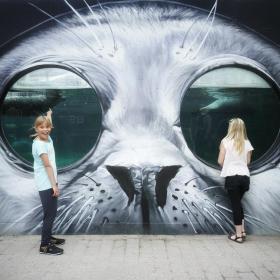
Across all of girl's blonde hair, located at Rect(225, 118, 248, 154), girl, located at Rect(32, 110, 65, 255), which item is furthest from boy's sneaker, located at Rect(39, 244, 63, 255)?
girl's blonde hair, located at Rect(225, 118, 248, 154)

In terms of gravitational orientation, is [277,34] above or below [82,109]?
above

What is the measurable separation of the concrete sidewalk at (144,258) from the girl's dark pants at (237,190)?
0.37 meters

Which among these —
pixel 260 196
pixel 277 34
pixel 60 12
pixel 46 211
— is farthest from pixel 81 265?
pixel 277 34

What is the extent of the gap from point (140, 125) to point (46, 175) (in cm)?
148

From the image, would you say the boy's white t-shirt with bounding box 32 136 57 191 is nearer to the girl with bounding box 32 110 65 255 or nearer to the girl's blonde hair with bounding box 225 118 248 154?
the girl with bounding box 32 110 65 255

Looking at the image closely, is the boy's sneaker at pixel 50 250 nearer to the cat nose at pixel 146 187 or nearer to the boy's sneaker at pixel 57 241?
the boy's sneaker at pixel 57 241

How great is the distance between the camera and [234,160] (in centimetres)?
587

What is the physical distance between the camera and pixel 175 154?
6129 millimetres

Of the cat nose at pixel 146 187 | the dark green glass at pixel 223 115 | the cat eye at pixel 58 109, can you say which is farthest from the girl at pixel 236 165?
the cat eye at pixel 58 109

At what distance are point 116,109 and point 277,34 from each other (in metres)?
2.44

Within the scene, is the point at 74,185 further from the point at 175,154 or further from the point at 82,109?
the point at 175,154

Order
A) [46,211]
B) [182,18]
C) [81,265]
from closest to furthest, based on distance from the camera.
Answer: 1. [81,265]
2. [46,211]
3. [182,18]

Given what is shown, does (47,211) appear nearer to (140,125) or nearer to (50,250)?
(50,250)

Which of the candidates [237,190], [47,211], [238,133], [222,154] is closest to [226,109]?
[238,133]
